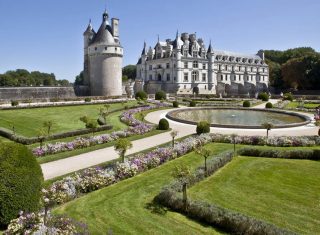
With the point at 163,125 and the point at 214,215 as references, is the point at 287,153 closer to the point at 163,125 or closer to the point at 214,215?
the point at 214,215

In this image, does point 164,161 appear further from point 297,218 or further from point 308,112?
point 308,112

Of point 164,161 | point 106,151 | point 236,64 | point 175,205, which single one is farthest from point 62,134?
point 236,64

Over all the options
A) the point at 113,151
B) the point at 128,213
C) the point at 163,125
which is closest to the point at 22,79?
the point at 163,125

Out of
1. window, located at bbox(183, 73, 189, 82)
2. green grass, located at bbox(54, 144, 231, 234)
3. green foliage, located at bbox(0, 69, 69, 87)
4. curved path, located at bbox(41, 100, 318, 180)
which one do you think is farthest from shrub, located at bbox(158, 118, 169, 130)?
green foliage, located at bbox(0, 69, 69, 87)

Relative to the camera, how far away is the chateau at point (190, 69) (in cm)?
6222

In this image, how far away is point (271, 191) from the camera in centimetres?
938

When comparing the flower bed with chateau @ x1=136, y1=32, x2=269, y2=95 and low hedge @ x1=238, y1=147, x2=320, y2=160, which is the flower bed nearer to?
low hedge @ x1=238, y1=147, x2=320, y2=160

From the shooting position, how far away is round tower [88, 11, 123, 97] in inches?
1833

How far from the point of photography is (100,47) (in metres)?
46.4

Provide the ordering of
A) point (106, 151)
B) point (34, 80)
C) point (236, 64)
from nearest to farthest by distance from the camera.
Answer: point (106, 151), point (236, 64), point (34, 80)

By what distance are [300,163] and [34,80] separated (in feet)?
292

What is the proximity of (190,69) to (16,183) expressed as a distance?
58.5 m

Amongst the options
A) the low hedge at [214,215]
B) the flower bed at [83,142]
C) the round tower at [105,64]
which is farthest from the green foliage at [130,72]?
the low hedge at [214,215]

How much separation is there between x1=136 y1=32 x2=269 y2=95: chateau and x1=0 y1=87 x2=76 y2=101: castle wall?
55.4 feet
